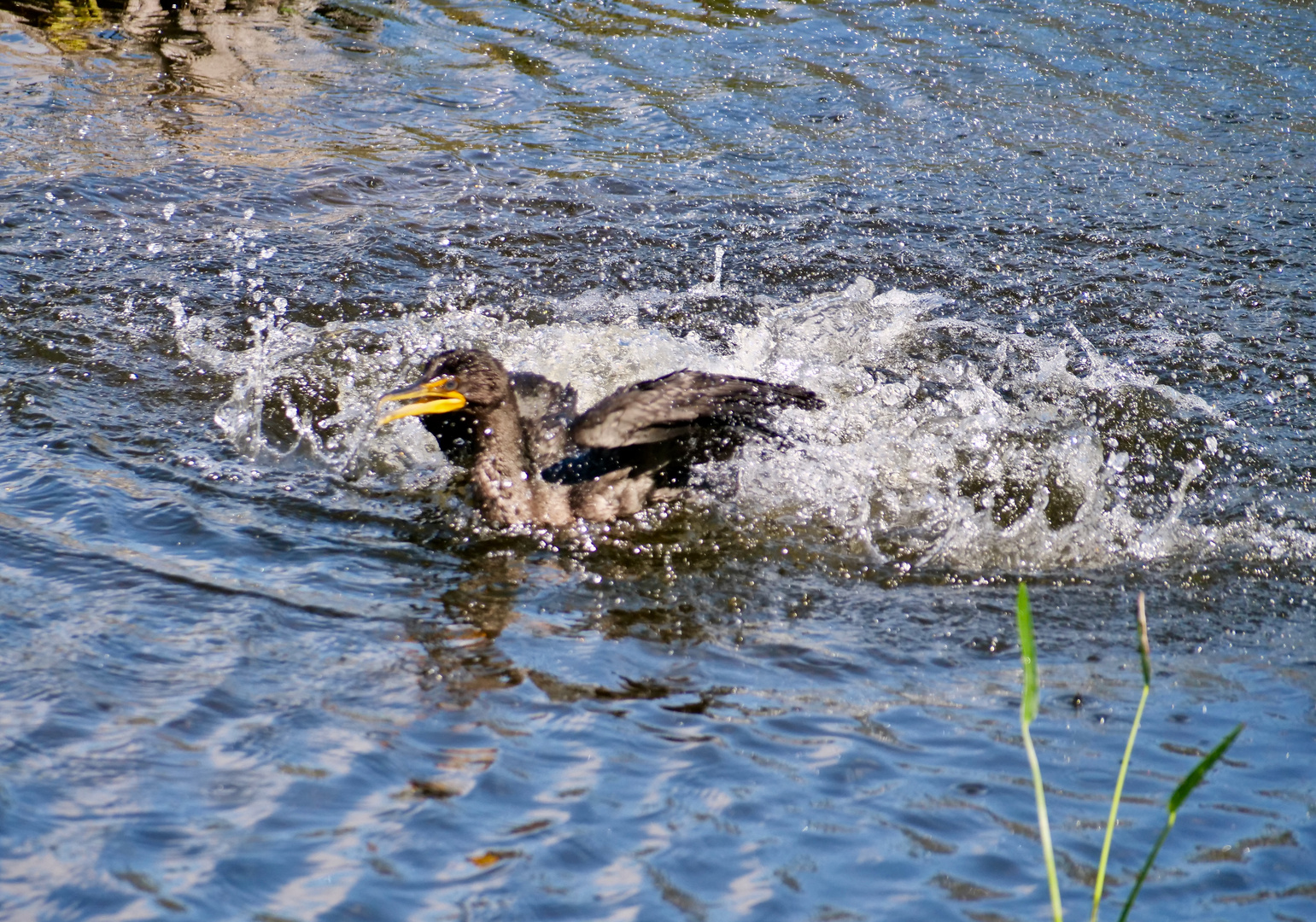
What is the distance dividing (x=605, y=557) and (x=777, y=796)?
182 cm

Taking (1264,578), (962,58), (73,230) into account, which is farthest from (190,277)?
(962,58)

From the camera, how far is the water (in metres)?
3.19

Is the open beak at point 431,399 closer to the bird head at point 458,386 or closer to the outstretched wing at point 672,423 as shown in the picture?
the bird head at point 458,386

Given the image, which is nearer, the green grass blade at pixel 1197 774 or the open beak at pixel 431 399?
the green grass blade at pixel 1197 774

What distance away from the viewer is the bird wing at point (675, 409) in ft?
16.6

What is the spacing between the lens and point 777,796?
3.39 metres

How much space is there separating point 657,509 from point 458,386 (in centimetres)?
96

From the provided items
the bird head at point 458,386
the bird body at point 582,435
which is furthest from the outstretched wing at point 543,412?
the bird head at point 458,386

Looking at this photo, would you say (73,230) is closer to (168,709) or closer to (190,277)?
(190,277)

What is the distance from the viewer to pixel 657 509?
5.45m

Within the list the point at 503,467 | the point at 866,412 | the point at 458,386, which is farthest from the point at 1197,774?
the point at 866,412

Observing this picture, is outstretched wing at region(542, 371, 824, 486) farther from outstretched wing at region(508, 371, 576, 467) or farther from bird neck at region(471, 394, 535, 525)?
outstretched wing at region(508, 371, 576, 467)

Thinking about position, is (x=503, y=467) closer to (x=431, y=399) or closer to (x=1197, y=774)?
(x=431, y=399)

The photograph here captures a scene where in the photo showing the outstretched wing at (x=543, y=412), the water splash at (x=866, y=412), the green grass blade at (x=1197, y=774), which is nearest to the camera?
the green grass blade at (x=1197, y=774)
